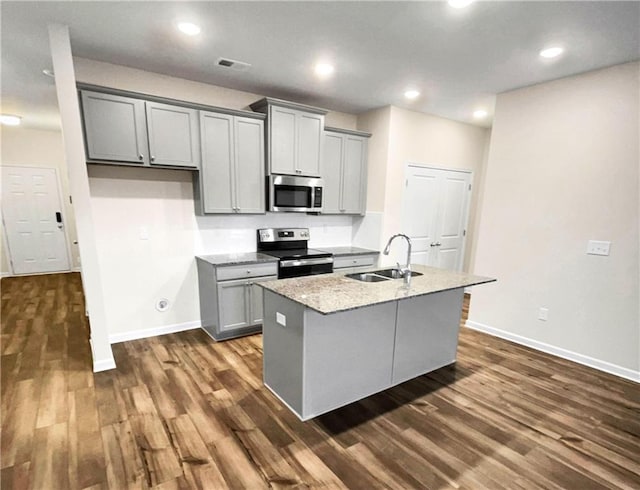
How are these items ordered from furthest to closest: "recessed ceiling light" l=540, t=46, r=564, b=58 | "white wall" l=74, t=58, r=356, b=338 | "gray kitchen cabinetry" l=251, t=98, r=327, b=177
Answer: "gray kitchen cabinetry" l=251, t=98, r=327, b=177, "white wall" l=74, t=58, r=356, b=338, "recessed ceiling light" l=540, t=46, r=564, b=58

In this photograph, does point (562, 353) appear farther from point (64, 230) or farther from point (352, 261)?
point (64, 230)

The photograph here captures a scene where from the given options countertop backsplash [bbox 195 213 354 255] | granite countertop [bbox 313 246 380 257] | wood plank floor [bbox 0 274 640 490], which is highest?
countertop backsplash [bbox 195 213 354 255]

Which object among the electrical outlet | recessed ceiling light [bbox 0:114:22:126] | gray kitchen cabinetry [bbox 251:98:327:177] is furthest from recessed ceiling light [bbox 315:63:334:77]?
recessed ceiling light [bbox 0:114:22:126]

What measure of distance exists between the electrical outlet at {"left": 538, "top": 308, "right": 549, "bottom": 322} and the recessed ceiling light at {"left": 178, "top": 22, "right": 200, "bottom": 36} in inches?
162

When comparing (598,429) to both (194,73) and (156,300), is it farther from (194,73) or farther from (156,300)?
(194,73)

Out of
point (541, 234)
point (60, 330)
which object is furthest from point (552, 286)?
point (60, 330)

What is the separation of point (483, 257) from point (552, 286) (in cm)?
76

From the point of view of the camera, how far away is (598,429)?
2.21 meters

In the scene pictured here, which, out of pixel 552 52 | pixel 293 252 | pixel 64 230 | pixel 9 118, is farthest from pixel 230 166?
pixel 64 230

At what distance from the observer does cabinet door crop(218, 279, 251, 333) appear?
11.0 ft

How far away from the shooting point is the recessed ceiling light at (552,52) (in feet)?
8.31

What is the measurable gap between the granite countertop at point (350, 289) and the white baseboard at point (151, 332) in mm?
1889

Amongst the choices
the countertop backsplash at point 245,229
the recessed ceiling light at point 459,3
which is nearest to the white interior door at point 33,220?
the countertop backsplash at point 245,229

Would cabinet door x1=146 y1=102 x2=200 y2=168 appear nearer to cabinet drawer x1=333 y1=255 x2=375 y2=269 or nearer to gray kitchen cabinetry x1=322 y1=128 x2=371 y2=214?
gray kitchen cabinetry x1=322 y1=128 x2=371 y2=214
